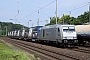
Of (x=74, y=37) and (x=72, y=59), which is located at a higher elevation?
(x=74, y=37)

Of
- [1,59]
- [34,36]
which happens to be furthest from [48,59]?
[34,36]

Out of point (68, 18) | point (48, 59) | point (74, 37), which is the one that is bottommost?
point (48, 59)

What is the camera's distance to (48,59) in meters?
18.4

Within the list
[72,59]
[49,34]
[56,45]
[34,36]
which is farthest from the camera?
[34,36]

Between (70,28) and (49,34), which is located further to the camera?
(49,34)

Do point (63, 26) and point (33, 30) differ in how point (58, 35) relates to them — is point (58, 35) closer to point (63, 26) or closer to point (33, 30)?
point (63, 26)

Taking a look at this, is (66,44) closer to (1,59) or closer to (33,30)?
(1,59)

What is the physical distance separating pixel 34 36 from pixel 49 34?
550 inches

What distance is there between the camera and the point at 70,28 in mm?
29828

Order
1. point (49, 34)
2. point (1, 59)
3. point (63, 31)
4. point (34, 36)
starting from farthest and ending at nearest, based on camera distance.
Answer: point (34, 36) → point (49, 34) → point (63, 31) → point (1, 59)

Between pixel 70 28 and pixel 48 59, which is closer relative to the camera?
pixel 48 59

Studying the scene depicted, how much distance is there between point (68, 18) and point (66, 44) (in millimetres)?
84091

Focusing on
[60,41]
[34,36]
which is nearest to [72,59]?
[60,41]

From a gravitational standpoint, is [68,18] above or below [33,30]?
above
